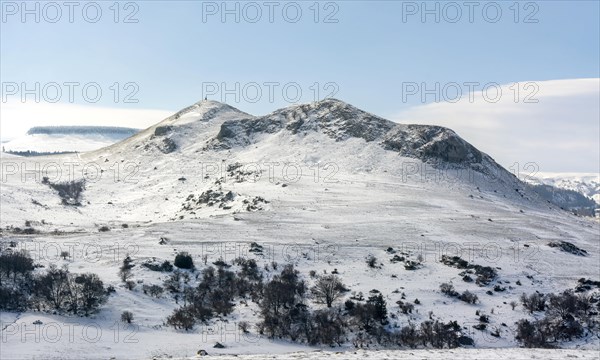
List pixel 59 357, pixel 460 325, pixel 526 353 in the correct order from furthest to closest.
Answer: pixel 460 325 → pixel 59 357 → pixel 526 353

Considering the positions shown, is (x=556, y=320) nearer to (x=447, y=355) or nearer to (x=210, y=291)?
(x=447, y=355)

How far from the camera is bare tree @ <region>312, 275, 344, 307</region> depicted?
147 ft

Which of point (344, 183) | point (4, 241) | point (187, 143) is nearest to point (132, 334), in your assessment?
point (4, 241)

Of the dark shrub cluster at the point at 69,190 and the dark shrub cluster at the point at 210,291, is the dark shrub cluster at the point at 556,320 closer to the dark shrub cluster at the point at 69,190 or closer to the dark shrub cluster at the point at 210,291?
the dark shrub cluster at the point at 210,291

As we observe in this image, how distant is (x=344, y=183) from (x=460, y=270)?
39055mm

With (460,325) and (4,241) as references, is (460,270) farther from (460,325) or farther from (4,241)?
(4,241)

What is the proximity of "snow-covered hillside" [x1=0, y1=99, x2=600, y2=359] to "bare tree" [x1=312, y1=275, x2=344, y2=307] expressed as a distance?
33.6 inches

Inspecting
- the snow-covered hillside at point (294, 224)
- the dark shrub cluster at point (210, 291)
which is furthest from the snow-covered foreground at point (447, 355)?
the dark shrub cluster at point (210, 291)

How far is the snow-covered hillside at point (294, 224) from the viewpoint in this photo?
4094cm

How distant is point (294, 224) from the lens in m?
67.9

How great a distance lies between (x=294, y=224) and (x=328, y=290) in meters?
23.3

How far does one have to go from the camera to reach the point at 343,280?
49875 millimetres

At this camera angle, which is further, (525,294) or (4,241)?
(4,241)

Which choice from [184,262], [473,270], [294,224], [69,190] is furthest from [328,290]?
[69,190]
